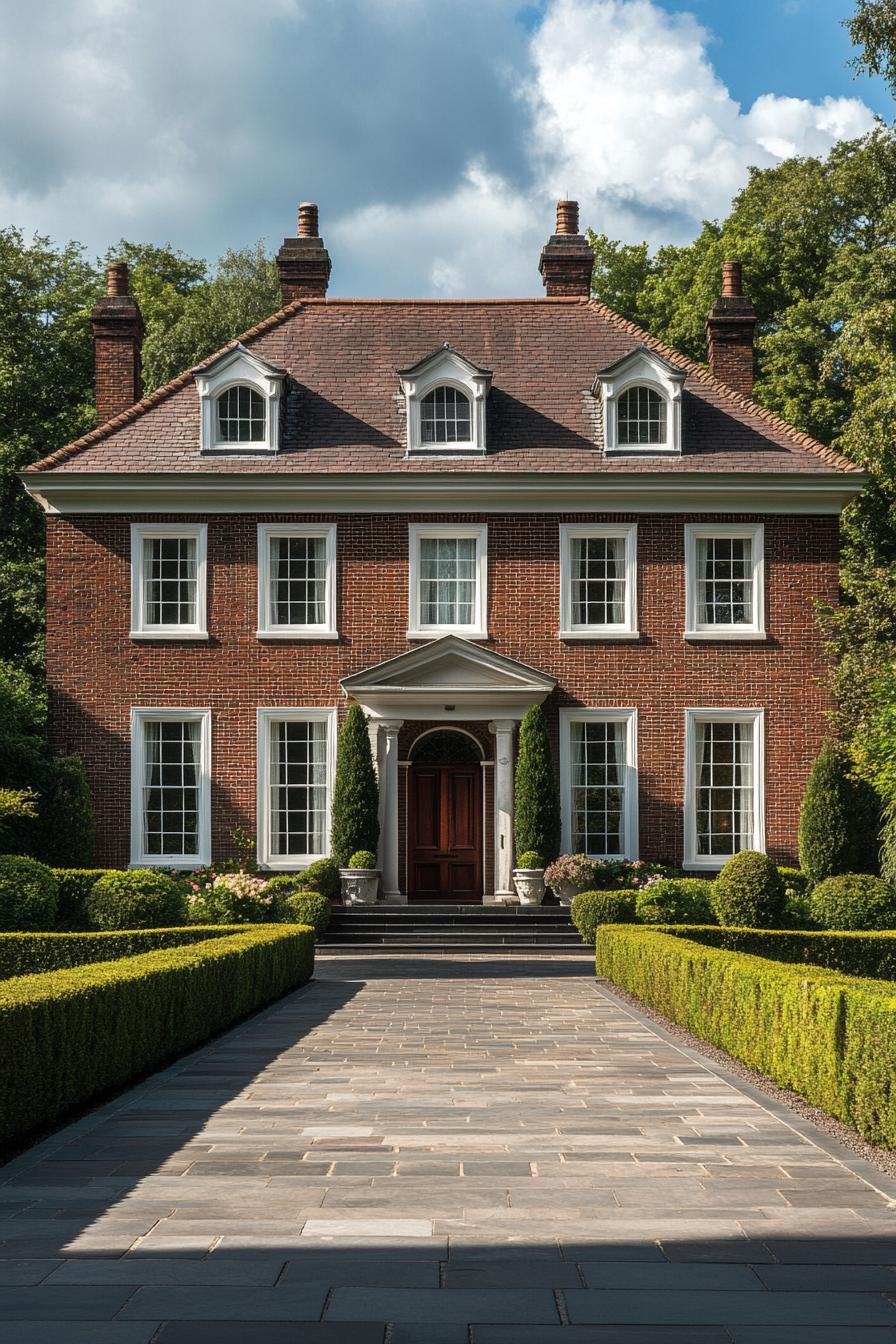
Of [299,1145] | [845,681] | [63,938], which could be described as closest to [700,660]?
[845,681]

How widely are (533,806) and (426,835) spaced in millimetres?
2539

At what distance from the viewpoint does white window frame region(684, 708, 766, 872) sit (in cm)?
2758

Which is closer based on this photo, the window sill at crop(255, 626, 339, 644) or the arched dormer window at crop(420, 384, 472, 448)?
the window sill at crop(255, 626, 339, 644)

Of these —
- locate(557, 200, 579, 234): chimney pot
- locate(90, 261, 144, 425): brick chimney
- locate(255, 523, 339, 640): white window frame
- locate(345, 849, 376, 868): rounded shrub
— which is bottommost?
locate(345, 849, 376, 868): rounded shrub

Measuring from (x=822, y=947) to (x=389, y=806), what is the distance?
9.27m

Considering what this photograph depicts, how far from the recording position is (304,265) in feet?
105

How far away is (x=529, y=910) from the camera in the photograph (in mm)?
25688

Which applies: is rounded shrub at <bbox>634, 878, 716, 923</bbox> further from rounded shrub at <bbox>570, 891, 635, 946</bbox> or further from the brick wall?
the brick wall

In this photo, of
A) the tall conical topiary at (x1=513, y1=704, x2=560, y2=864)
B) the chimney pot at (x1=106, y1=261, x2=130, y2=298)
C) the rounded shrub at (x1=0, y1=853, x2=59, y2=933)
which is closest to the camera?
the rounded shrub at (x1=0, y1=853, x2=59, y2=933)

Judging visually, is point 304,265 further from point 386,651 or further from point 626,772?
point 626,772

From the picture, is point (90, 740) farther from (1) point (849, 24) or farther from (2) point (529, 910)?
(1) point (849, 24)

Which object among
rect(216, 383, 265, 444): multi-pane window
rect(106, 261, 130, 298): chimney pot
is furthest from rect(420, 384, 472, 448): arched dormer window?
rect(106, 261, 130, 298): chimney pot

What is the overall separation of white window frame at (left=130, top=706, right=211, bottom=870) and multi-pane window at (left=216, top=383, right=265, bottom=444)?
5159 millimetres

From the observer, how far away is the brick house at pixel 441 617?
27641 millimetres
